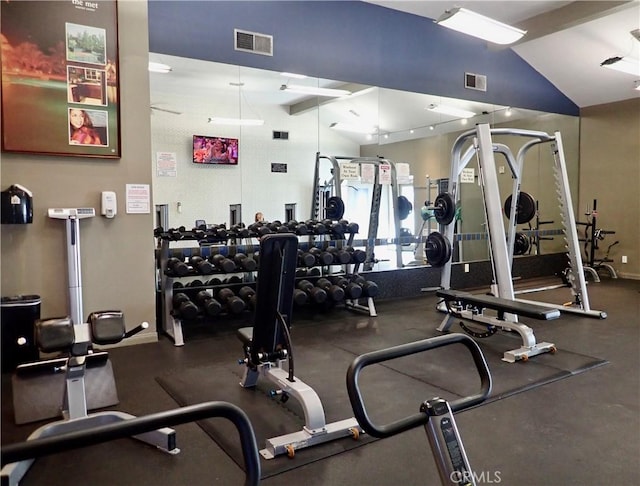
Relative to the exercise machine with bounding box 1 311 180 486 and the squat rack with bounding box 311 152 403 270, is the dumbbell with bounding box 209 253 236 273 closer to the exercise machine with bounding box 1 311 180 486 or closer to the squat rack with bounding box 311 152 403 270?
the squat rack with bounding box 311 152 403 270

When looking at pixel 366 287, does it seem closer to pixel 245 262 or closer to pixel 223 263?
pixel 245 262

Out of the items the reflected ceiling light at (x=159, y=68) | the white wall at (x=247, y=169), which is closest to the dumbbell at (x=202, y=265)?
the white wall at (x=247, y=169)

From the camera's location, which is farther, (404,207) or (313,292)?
(404,207)

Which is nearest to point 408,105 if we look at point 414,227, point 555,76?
point 414,227

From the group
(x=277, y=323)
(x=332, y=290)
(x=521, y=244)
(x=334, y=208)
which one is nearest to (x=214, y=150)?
(x=334, y=208)

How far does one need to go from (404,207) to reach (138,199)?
11.6ft

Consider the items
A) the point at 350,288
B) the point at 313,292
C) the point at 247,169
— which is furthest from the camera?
the point at 247,169

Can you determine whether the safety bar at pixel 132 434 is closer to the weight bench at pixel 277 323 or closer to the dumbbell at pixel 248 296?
the weight bench at pixel 277 323

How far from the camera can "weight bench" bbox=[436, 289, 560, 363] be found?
3.65 meters

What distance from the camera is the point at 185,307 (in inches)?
158

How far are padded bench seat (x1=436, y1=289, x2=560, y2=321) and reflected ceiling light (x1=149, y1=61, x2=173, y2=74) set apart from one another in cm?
329

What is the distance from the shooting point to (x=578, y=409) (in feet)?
9.12

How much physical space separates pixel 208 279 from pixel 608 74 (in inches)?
258

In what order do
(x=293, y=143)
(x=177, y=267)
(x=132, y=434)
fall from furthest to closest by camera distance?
1. (x=293, y=143)
2. (x=177, y=267)
3. (x=132, y=434)
